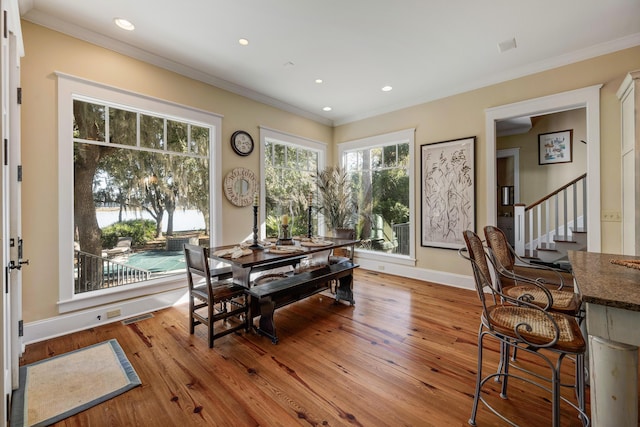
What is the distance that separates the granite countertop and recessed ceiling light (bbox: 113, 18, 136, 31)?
3.97 m

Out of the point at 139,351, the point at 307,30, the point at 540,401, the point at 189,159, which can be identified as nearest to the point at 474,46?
the point at 307,30

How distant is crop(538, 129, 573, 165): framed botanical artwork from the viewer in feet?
17.7

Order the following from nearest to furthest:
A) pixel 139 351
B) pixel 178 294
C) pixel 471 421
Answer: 1. pixel 471 421
2. pixel 139 351
3. pixel 178 294

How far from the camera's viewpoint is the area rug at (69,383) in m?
1.68

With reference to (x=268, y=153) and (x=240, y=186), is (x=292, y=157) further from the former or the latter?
(x=240, y=186)

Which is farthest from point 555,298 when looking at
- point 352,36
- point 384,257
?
point 384,257

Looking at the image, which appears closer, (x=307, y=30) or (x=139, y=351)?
(x=139, y=351)

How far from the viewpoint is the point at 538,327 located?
1.44 m

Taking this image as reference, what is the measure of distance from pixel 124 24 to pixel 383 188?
14.0 ft

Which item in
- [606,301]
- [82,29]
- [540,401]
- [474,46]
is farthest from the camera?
[474,46]

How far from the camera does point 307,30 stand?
9.19 ft

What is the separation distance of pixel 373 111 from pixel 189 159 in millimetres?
3334

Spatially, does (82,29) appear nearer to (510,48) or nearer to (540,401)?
(510,48)

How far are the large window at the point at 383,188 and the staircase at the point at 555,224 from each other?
6.29 ft
